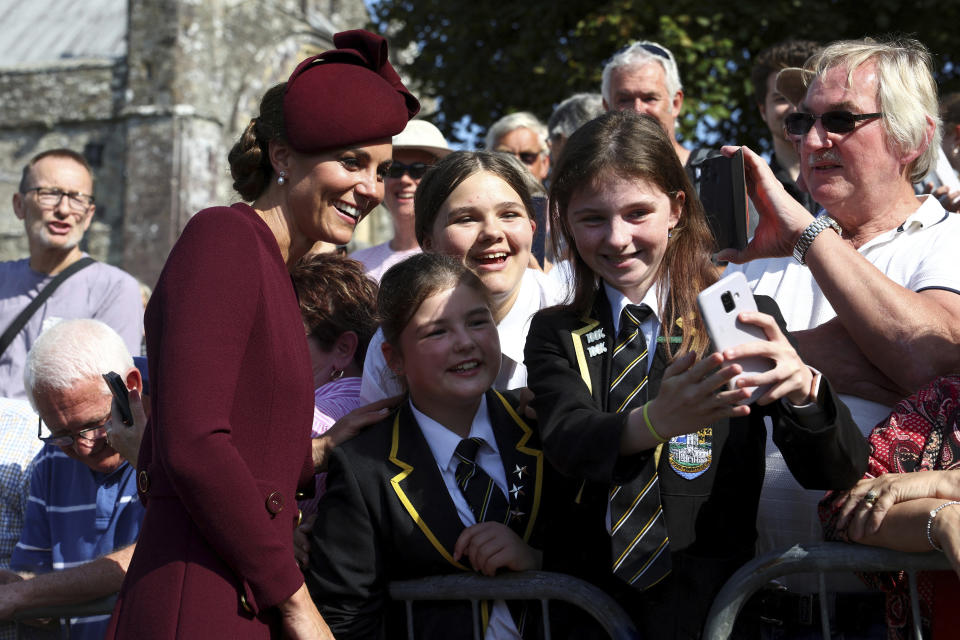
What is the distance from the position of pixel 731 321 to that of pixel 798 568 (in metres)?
0.69

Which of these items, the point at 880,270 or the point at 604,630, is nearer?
the point at 604,630

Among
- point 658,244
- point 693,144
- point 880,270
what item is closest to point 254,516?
point 658,244

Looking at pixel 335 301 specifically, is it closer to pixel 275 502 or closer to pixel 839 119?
pixel 275 502

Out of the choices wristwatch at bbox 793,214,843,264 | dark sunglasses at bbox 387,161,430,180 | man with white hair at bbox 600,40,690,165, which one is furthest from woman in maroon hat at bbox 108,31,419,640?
man with white hair at bbox 600,40,690,165

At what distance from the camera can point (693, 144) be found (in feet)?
40.9

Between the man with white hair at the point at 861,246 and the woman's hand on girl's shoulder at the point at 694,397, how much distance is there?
0.54 meters

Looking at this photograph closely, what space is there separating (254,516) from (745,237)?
4.73 feet

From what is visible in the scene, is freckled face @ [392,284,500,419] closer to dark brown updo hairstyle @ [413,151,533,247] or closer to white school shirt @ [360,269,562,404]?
white school shirt @ [360,269,562,404]

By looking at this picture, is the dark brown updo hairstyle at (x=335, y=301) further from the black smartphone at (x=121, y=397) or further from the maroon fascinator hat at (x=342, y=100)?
the maroon fascinator hat at (x=342, y=100)

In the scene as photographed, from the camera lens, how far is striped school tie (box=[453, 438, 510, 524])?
281 centimetres

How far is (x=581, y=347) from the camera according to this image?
107 inches

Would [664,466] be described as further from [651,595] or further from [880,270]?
[880,270]

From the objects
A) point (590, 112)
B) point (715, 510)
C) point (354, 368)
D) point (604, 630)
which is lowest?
point (604, 630)

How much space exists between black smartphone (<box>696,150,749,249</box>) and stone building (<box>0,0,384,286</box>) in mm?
20737
